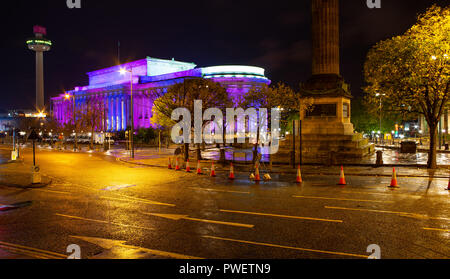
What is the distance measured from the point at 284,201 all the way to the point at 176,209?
3730 millimetres

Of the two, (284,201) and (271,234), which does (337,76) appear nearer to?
(284,201)

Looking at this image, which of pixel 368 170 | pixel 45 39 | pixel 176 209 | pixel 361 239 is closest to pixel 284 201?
pixel 176 209

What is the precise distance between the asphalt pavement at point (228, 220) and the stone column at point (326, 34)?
43.1 ft

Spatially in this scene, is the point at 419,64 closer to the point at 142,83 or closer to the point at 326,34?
the point at 326,34

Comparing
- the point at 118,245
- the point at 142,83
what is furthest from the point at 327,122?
the point at 142,83

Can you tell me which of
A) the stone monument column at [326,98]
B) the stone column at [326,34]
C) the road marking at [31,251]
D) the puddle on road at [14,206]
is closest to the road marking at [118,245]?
the road marking at [31,251]

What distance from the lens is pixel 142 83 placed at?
392 feet

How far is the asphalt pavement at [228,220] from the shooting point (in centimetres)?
688

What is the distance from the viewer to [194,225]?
28.9 feet

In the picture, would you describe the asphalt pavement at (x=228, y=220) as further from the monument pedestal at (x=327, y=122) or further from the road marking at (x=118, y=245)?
the monument pedestal at (x=327, y=122)

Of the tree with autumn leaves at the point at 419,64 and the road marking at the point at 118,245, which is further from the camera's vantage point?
the tree with autumn leaves at the point at 419,64

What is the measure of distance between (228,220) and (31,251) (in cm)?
464

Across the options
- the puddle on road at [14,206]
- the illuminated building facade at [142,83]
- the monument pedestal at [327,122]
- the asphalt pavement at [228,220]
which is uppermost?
the illuminated building facade at [142,83]
